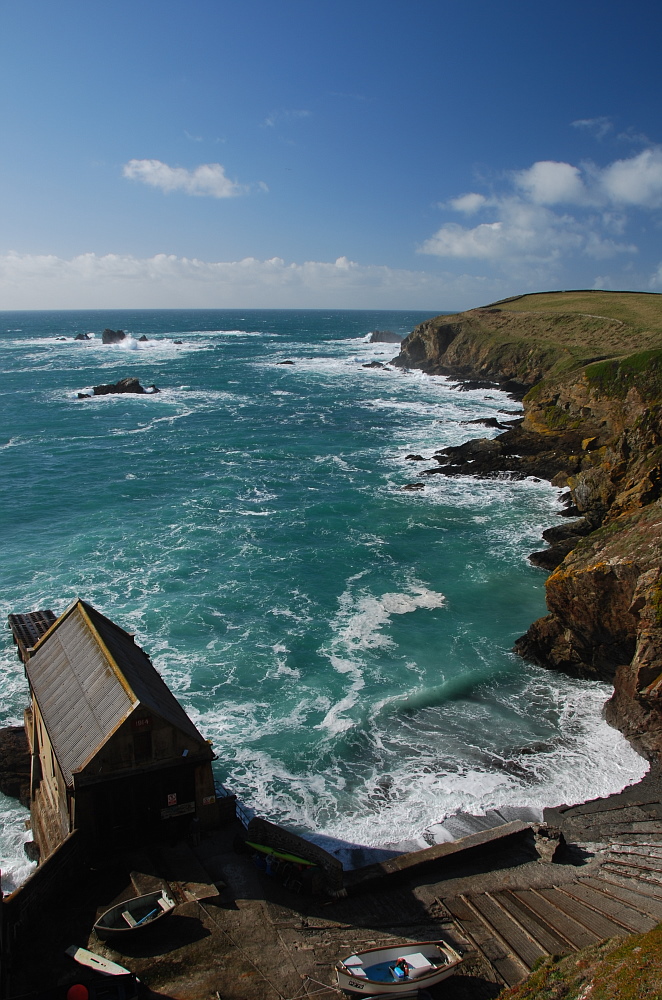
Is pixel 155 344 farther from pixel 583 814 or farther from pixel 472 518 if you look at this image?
pixel 583 814

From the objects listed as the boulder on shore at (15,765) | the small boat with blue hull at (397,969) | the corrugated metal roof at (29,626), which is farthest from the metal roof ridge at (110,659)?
the corrugated metal roof at (29,626)

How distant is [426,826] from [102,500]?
3843cm

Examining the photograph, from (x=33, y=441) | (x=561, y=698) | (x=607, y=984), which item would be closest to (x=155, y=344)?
(x=33, y=441)

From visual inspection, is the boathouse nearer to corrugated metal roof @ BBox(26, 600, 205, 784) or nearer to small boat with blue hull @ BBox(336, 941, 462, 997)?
corrugated metal roof @ BBox(26, 600, 205, 784)

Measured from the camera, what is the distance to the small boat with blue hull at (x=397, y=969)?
41.4 feet

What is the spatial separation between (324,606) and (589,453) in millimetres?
31776

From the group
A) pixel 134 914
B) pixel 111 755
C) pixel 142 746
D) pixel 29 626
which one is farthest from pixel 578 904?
pixel 29 626

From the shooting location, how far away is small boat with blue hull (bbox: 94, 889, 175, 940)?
1335cm

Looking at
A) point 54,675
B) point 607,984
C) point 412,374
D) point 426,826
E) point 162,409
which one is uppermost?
point 412,374

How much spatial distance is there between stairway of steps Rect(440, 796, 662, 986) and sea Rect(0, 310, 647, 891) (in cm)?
211

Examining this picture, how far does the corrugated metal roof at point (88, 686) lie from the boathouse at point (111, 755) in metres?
0.03

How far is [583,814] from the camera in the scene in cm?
2061

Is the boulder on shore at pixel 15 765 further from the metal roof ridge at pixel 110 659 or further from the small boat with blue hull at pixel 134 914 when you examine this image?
the small boat with blue hull at pixel 134 914

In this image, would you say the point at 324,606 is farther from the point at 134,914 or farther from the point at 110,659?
the point at 134,914
